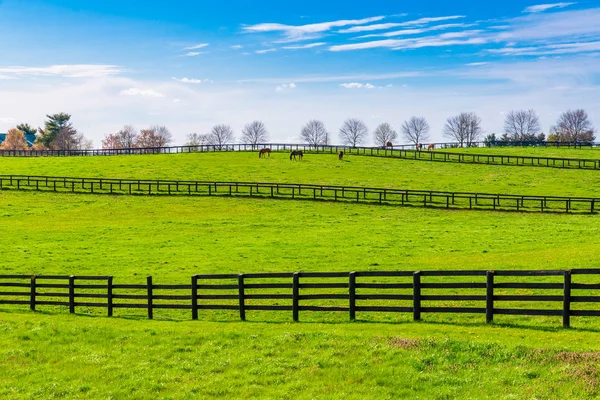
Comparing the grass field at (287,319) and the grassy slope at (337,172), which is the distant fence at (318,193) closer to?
the grass field at (287,319)

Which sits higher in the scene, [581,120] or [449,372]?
[581,120]

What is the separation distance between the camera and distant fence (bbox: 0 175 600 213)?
50.4 m

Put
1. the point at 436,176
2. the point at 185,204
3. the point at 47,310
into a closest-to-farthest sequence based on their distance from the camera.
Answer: the point at 47,310 → the point at 185,204 → the point at 436,176

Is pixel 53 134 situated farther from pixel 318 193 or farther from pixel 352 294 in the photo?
pixel 352 294

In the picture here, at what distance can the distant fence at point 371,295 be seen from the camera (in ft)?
47.5

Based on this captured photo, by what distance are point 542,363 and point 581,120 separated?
188288 millimetres

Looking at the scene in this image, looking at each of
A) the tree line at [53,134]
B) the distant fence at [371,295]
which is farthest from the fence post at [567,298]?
the tree line at [53,134]

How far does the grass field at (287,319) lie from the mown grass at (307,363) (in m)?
0.04

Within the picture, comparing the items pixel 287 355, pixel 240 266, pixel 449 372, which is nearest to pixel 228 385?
pixel 287 355

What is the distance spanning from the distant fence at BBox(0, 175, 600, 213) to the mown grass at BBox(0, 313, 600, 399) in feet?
123

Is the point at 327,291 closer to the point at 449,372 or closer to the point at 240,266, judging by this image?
the point at 240,266

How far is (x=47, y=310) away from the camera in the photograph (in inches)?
828

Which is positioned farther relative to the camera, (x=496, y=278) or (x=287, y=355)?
(x=496, y=278)

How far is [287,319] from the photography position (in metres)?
17.4
